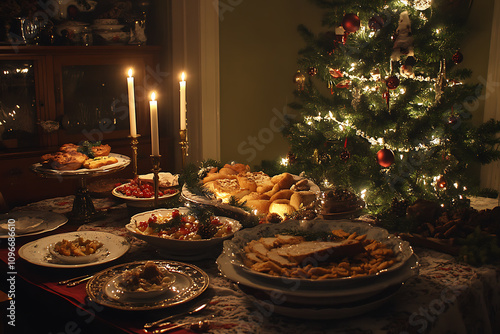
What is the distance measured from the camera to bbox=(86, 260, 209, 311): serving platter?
120 centimetres

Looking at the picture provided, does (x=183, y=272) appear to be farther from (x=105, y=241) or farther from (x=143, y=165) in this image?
(x=143, y=165)

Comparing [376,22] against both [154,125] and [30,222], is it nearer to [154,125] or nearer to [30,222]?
[154,125]

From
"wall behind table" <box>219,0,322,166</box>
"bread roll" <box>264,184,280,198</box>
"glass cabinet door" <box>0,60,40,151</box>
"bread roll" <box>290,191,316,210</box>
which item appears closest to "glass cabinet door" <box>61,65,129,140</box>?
"glass cabinet door" <box>0,60,40,151</box>

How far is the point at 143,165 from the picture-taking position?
11.7 ft

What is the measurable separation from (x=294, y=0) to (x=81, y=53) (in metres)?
1.76

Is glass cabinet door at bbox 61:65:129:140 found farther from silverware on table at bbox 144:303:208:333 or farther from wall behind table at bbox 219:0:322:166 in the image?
silverware on table at bbox 144:303:208:333

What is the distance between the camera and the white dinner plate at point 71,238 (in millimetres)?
1455

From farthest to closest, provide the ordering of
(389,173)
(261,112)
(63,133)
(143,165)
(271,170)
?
(261,112)
(143,165)
(63,133)
(389,173)
(271,170)

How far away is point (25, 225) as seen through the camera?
176 centimetres

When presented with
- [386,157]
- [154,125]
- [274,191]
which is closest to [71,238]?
[154,125]

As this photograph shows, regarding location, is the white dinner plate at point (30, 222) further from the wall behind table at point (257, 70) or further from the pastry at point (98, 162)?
the wall behind table at point (257, 70)

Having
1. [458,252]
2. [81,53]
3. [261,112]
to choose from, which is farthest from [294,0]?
[458,252]

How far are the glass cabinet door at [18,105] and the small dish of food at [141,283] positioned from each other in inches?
83.2

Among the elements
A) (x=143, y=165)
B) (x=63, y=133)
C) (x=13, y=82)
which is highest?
(x=13, y=82)
